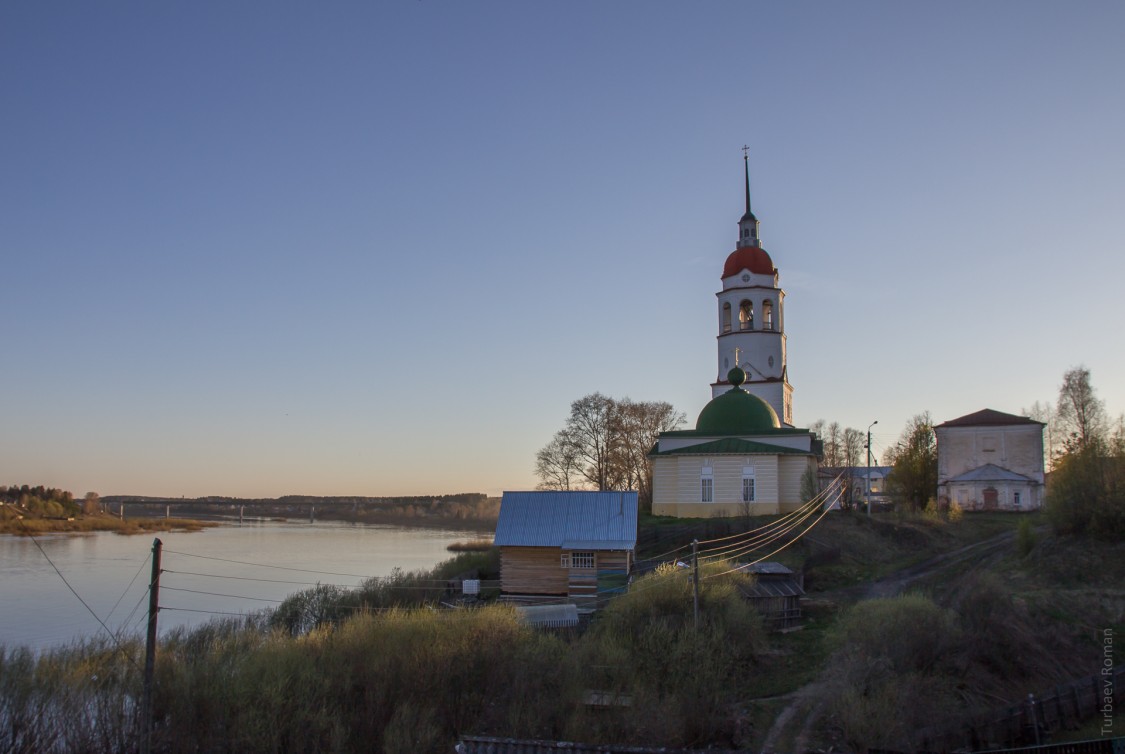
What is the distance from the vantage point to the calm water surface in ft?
80.9

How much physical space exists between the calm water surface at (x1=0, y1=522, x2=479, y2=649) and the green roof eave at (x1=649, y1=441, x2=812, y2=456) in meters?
13.7

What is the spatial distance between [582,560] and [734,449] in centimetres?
1375

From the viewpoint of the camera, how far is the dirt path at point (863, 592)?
13930mm

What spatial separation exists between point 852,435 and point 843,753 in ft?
269

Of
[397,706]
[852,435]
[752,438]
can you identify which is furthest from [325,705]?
[852,435]

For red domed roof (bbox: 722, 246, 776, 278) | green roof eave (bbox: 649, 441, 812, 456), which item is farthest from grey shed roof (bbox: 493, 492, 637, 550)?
red domed roof (bbox: 722, 246, 776, 278)

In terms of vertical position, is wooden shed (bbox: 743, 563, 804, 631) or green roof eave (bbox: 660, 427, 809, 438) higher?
green roof eave (bbox: 660, 427, 809, 438)

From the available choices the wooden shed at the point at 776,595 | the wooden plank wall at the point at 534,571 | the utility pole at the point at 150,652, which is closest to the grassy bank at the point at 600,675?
the wooden shed at the point at 776,595

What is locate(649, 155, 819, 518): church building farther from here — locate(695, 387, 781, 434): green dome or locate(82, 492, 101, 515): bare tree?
locate(82, 492, 101, 515): bare tree

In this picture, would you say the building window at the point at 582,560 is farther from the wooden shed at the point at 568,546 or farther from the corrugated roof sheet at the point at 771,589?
the corrugated roof sheet at the point at 771,589

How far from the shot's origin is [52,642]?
2150 cm

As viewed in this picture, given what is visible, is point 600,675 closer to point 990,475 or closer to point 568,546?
point 568,546

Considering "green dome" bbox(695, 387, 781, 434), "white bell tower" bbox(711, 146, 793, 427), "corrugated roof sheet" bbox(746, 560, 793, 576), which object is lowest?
"corrugated roof sheet" bbox(746, 560, 793, 576)

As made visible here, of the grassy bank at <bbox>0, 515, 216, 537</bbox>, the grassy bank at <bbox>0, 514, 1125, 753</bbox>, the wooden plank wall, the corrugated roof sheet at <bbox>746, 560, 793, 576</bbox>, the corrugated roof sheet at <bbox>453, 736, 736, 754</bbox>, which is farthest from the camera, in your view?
the grassy bank at <bbox>0, 515, 216, 537</bbox>
